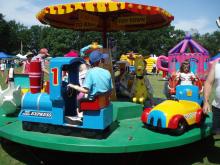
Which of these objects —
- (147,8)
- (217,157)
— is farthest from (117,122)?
(147,8)

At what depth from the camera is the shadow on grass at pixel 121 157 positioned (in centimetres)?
508

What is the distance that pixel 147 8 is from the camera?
593 cm

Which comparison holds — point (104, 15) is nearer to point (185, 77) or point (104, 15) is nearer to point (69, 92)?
point (185, 77)

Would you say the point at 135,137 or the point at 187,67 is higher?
the point at 187,67

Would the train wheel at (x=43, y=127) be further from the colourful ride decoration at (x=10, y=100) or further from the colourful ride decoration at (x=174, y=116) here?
the colourful ride decoration at (x=174, y=116)

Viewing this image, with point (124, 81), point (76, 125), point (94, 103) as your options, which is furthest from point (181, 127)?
point (124, 81)

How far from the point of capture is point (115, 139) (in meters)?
4.52

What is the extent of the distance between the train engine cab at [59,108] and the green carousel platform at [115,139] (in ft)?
0.61

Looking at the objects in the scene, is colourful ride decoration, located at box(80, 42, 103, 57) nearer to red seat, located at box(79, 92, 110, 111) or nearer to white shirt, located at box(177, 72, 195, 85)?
white shirt, located at box(177, 72, 195, 85)

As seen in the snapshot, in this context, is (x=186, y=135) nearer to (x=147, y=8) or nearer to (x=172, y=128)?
(x=172, y=128)

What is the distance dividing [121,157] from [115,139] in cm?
77

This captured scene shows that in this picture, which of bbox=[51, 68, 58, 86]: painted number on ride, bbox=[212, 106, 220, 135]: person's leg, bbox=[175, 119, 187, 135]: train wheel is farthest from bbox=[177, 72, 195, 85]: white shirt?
bbox=[51, 68, 58, 86]: painted number on ride

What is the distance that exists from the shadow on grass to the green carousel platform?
397 millimetres

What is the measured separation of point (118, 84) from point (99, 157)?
3223 millimetres
